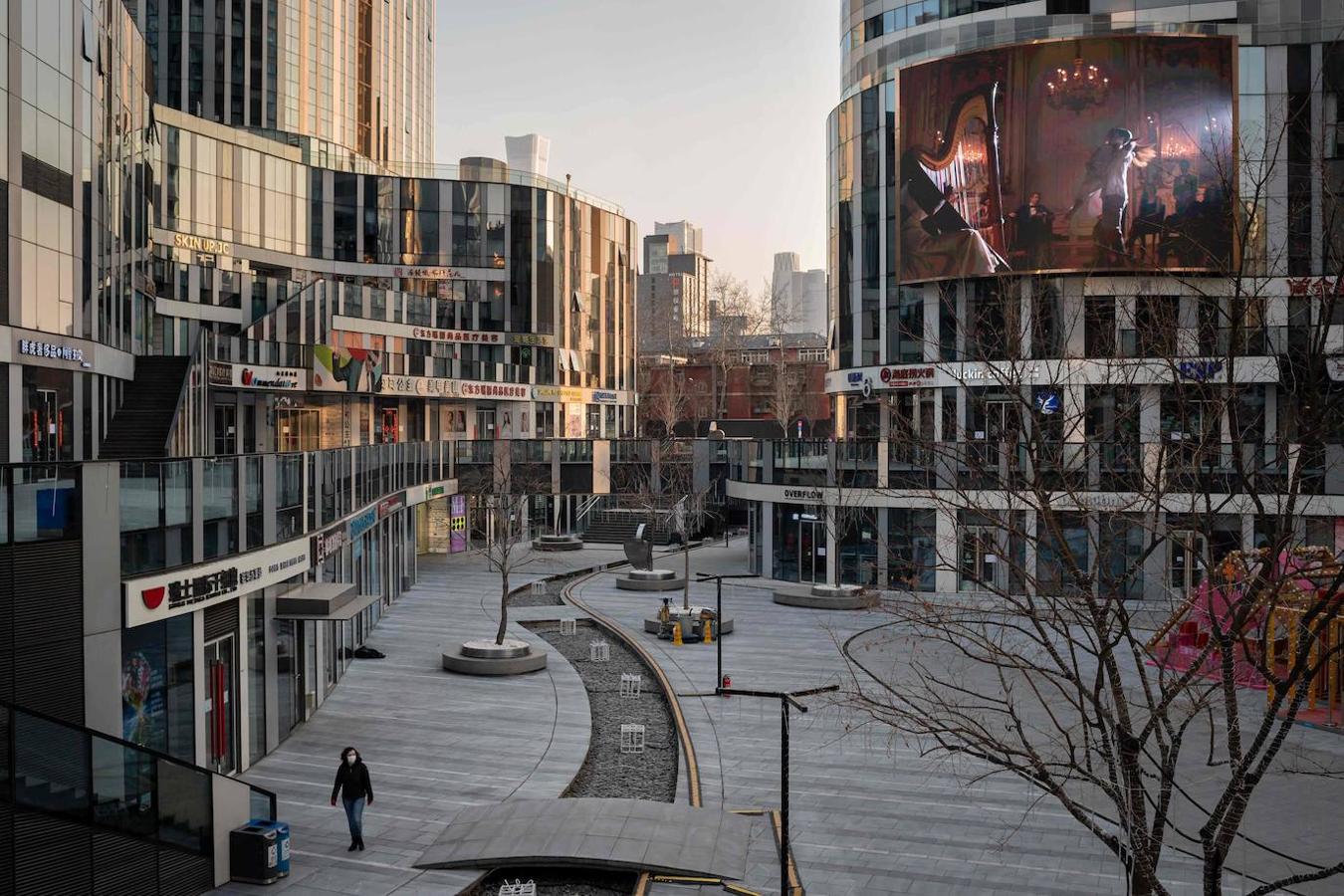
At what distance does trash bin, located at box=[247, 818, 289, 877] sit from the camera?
1653 centimetres

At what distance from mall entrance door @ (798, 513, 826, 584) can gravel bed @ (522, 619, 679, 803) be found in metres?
14.0

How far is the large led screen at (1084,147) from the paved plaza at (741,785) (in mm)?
22487

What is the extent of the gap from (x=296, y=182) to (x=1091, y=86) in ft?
155

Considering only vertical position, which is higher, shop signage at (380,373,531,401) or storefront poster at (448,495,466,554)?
shop signage at (380,373,531,401)

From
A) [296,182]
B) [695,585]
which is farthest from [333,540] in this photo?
[296,182]

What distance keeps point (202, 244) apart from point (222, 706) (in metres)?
52.0

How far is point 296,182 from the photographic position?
7344 cm

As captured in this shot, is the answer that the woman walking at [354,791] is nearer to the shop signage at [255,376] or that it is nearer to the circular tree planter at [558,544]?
the shop signage at [255,376]

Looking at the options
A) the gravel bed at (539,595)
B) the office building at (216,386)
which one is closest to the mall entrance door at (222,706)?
the office building at (216,386)

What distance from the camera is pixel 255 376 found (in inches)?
2212

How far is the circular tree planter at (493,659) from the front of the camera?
103ft

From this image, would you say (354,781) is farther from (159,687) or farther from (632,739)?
(632,739)

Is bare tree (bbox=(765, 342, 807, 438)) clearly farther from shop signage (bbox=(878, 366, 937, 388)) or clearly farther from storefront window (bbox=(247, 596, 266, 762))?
storefront window (bbox=(247, 596, 266, 762))

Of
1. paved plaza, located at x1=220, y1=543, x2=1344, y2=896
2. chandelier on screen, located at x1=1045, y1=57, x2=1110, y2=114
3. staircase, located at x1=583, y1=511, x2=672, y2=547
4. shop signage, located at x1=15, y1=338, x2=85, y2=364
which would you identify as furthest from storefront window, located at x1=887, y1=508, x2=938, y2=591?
shop signage, located at x1=15, y1=338, x2=85, y2=364
